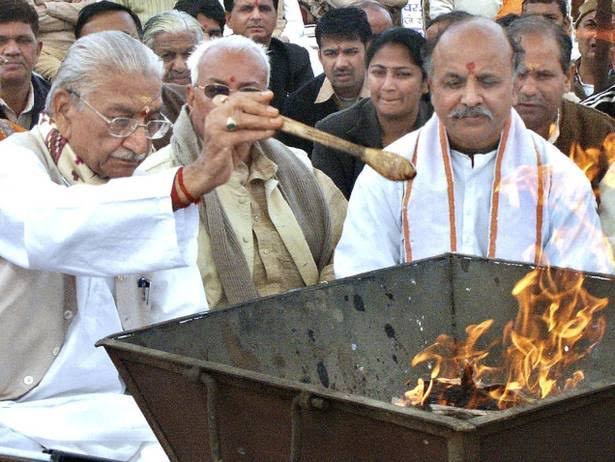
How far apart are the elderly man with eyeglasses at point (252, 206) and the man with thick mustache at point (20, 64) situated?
1293mm

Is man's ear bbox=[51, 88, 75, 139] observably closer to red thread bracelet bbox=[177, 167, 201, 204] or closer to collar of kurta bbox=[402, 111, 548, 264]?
red thread bracelet bbox=[177, 167, 201, 204]

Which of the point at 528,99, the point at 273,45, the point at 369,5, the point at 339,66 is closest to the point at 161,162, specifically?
the point at 528,99

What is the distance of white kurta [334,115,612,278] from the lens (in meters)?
3.70

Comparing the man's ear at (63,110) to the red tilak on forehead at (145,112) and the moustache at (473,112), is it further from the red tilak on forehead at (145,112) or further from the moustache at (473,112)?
the moustache at (473,112)

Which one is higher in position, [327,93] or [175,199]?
[175,199]

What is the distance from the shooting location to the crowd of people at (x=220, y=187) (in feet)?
9.39

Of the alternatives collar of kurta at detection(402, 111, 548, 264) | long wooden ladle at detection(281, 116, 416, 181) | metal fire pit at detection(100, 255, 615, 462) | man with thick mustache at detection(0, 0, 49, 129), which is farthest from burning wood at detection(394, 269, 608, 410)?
man with thick mustache at detection(0, 0, 49, 129)

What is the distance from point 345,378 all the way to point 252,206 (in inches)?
44.5

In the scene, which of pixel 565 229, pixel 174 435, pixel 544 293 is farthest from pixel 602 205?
pixel 174 435

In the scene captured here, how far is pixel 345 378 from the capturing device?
3111 millimetres

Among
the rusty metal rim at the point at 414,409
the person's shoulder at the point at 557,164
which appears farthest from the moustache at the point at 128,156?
the person's shoulder at the point at 557,164

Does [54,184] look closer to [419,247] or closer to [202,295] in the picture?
[202,295]

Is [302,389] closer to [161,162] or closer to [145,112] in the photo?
[145,112]

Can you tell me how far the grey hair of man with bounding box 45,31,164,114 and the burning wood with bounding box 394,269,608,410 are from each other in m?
1.18
